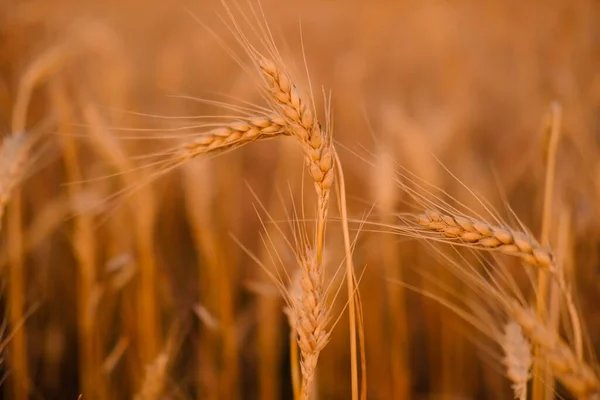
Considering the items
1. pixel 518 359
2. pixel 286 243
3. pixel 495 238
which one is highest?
pixel 286 243

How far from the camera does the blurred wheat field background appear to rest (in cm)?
67

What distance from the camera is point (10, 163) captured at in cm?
84

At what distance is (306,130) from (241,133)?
0.29 ft

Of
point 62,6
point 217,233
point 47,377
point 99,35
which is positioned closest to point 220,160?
point 99,35

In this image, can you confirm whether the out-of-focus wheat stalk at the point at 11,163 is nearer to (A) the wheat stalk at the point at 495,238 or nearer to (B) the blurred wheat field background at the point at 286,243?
(B) the blurred wheat field background at the point at 286,243

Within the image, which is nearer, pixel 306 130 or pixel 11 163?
pixel 306 130

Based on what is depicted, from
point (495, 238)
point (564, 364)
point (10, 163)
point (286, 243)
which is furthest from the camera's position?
point (286, 243)

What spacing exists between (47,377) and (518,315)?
1.48 metres

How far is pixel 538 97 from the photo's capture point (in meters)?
2.89

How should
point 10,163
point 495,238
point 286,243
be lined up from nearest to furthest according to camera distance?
point 495,238 → point 10,163 → point 286,243

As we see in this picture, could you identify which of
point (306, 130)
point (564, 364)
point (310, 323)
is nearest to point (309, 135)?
point (306, 130)

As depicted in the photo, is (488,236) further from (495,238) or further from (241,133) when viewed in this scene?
(241,133)

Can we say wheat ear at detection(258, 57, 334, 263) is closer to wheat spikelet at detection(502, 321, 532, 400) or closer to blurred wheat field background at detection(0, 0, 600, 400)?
blurred wheat field background at detection(0, 0, 600, 400)

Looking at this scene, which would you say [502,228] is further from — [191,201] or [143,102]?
[143,102]
